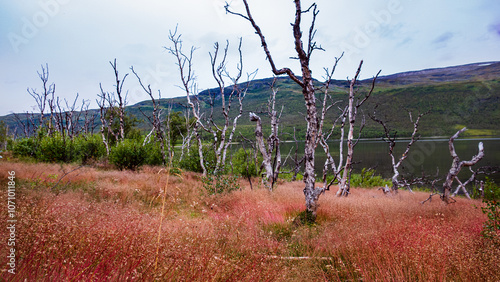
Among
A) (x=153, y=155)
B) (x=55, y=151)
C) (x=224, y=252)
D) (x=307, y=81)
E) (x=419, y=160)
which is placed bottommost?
(x=419, y=160)

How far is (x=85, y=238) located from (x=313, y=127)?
4.84m

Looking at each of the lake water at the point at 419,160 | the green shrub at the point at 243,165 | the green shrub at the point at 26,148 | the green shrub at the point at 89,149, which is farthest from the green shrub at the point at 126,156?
the lake water at the point at 419,160

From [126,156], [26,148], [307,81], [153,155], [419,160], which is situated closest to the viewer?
[307,81]

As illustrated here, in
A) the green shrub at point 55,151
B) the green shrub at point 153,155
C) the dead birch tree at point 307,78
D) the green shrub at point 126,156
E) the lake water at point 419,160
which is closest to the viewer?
the dead birch tree at point 307,78

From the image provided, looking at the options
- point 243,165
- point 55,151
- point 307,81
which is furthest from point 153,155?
point 307,81

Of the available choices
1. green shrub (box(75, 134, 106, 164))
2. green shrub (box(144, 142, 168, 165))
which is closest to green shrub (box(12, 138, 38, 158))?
green shrub (box(75, 134, 106, 164))

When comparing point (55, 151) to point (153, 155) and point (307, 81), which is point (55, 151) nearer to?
point (153, 155)

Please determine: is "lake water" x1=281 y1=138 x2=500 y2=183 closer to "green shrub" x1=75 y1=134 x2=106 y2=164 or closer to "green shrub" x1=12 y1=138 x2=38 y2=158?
"green shrub" x1=75 y1=134 x2=106 y2=164

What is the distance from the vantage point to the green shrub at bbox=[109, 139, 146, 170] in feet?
52.4

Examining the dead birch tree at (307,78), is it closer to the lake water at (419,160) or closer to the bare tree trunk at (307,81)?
the bare tree trunk at (307,81)

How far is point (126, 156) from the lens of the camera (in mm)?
16109

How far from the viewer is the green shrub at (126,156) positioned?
1597 cm

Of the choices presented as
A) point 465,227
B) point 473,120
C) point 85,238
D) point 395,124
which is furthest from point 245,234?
point 473,120

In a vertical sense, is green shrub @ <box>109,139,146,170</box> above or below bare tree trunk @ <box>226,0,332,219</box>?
below
